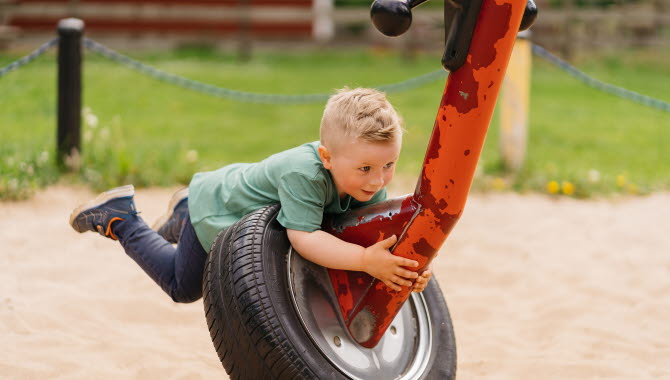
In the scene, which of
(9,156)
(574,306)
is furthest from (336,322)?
(9,156)

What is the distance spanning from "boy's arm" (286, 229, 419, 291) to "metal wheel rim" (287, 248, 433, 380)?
0.08 meters

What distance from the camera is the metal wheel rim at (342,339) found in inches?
94.6

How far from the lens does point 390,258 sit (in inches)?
93.5

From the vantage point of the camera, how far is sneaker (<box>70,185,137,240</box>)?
311 cm

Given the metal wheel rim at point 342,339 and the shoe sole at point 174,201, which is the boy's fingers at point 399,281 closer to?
the metal wheel rim at point 342,339

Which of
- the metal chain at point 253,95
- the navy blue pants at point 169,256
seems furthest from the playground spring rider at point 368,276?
the metal chain at point 253,95

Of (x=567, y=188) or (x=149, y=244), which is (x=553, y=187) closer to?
(x=567, y=188)

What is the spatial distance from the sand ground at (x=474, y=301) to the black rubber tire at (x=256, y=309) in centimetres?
62

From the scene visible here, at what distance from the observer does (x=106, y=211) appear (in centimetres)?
312

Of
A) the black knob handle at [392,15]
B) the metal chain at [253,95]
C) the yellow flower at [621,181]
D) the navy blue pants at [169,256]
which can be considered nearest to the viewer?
the black knob handle at [392,15]

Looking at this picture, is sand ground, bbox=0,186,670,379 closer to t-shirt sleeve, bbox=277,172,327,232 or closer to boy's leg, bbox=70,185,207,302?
boy's leg, bbox=70,185,207,302

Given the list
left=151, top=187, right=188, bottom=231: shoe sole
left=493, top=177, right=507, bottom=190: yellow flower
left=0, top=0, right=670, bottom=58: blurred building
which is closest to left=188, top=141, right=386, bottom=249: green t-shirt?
left=151, top=187, right=188, bottom=231: shoe sole

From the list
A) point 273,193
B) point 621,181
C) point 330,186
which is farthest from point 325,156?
point 621,181

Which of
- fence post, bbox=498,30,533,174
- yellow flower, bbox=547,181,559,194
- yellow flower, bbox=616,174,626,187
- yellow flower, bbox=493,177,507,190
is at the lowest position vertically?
yellow flower, bbox=493,177,507,190
